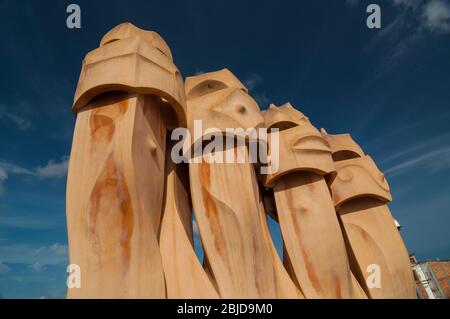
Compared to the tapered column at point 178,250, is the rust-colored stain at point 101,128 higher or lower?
higher

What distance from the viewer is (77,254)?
390 cm

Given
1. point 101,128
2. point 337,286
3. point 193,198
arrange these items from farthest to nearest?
point 337,286, point 193,198, point 101,128

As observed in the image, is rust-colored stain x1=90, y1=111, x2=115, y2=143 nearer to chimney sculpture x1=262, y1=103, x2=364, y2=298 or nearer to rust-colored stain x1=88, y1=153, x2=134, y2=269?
rust-colored stain x1=88, y1=153, x2=134, y2=269

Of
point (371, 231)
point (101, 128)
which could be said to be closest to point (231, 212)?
point (101, 128)

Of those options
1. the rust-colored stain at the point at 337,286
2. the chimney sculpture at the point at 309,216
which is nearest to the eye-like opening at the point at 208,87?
the chimney sculpture at the point at 309,216

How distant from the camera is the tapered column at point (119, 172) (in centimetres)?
388

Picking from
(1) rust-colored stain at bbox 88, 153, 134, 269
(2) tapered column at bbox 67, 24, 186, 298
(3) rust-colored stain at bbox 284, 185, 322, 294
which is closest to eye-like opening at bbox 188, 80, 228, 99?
(2) tapered column at bbox 67, 24, 186, 298

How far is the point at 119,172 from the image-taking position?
13.5 feet

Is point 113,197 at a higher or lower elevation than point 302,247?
higher

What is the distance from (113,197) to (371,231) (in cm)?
586

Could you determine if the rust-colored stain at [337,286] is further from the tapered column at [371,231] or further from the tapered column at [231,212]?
the tapered column at [371,231]

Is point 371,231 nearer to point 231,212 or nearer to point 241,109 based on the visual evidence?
point 231,212

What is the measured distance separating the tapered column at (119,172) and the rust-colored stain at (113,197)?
0.01 meters

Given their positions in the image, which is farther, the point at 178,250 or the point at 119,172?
the point at 178,250
